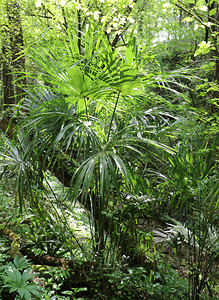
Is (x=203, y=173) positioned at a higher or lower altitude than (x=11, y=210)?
higher

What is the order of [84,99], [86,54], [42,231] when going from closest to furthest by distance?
[86,54] < [84,99] < [42,231]

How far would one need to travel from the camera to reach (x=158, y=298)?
2211 millimetres

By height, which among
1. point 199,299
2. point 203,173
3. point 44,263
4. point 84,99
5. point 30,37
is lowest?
point 199,299

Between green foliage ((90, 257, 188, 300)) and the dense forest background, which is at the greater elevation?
the dense forest background

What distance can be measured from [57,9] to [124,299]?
5.59 m

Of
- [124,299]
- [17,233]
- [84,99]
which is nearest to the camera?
[84,99]

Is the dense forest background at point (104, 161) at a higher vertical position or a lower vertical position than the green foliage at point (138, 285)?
higher

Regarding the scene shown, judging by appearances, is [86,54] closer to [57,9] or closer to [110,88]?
[110,88]

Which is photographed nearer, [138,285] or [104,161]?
[104,161]

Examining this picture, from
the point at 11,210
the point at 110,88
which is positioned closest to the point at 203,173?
the point at 110,88

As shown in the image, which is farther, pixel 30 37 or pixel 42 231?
pixel 30 37

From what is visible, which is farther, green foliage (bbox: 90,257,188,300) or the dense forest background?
green foliage (bbox: 90,257,188,300)

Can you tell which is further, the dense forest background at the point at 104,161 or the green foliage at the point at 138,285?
the green foliage at the point at 138,285

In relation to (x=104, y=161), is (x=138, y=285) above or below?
below
